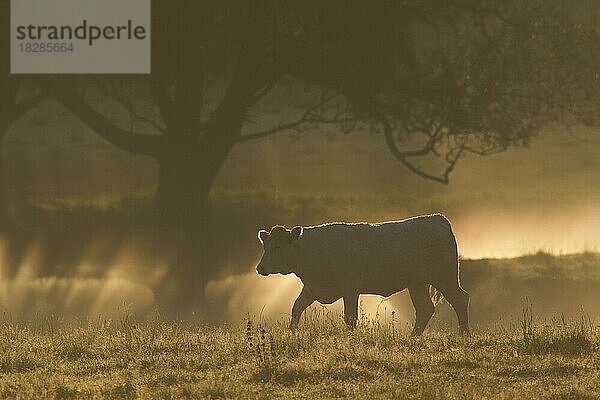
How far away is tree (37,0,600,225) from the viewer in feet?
96.5

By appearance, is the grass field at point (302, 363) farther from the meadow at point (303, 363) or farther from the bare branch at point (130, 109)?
the bare branch at point (130, 109)

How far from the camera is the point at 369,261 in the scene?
20422 millimetres

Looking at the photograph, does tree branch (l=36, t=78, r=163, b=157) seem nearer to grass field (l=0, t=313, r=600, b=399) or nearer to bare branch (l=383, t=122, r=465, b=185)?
bare branch (l=383, t=122, r=465, b=185)

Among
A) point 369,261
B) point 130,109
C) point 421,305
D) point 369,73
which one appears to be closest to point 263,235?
point 369,261

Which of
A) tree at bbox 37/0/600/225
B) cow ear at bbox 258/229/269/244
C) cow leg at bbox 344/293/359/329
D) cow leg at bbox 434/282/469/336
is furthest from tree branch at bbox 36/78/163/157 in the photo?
cow leg at bbox 344/293/359/329

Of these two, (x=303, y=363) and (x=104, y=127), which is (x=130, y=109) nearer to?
(x=104, y=127)

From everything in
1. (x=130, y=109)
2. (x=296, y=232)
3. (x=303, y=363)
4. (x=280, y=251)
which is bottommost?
(x=303, y=363)

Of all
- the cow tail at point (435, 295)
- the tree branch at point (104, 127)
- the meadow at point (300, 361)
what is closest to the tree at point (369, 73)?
the tree branch at point (104, 127)

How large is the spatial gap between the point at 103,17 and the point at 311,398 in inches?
653

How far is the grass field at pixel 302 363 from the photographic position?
46.5 ft

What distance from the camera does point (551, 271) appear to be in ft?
107

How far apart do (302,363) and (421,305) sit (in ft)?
19.9

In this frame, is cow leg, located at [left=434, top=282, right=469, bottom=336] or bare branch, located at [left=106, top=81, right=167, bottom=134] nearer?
cow leg, located at [left=434, top=282, right=469, bottom=336]

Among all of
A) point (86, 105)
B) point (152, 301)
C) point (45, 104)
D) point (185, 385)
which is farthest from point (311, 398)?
point (45, 104)
